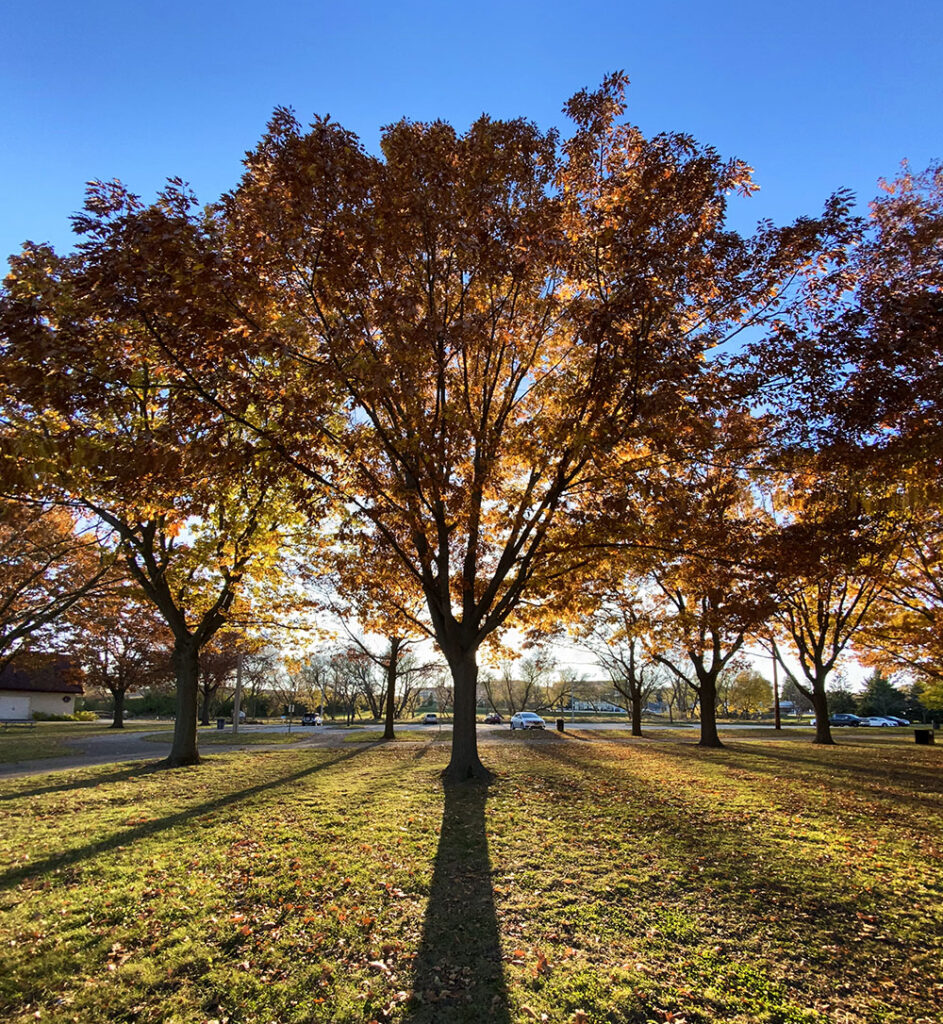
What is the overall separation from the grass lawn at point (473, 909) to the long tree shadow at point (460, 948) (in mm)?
21

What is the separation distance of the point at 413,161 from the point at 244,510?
10.3m

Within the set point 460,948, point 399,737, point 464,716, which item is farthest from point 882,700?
point 460,948

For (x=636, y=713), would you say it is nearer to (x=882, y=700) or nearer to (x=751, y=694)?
(x=751, y=694)

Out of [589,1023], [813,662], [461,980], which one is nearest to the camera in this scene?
[589,1023]

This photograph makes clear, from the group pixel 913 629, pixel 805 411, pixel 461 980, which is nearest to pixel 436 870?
pixel 461 980

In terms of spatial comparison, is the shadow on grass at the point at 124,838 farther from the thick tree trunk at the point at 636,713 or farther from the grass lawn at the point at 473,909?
the thick tree trunk at the point at 636,713

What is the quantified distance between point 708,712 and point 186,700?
1867 cm

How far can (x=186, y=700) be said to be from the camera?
1584cm

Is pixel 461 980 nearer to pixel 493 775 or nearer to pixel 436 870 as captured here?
pixel 436 870

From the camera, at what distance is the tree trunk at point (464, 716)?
11.7 m

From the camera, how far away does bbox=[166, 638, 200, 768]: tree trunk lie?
15.5 m

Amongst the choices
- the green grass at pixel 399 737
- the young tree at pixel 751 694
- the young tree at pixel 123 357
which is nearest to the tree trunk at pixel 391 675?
the green grass at pixel 399 737

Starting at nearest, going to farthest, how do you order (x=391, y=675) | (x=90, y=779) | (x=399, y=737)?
(x=90, y=779), (x=391, y=675), (x=399, y=737)

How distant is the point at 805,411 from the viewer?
707 cm
